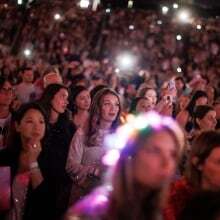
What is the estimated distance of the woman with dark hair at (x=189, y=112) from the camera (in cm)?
712

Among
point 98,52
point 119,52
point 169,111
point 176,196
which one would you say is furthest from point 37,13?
point 176,196

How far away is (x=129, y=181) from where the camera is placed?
7.50 ft

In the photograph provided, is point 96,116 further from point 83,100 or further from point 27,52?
point 27,52

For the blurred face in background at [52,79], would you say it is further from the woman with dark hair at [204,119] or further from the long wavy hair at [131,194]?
the long wavy hair at [131,194]

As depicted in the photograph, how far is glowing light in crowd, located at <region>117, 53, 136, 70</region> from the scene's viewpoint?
1875cm

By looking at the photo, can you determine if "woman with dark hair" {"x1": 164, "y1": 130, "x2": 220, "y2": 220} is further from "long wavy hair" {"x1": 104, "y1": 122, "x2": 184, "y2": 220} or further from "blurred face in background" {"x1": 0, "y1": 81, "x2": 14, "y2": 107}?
"blurred face in background" {"x1": 0, "y1": 81, "x2": 14, "y2": 107}

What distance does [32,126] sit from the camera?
13.7 ft

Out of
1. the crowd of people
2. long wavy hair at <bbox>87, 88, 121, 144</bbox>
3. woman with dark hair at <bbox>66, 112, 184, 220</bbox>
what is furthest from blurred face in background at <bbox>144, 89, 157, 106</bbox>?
woman with dark hair at <bbox>66, 112, 184, 220</bbox>

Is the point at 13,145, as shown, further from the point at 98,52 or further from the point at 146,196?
the point at 98,52

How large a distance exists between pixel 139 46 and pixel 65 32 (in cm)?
519

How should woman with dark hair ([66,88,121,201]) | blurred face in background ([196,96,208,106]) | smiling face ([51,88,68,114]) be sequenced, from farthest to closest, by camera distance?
blurred face in background ([196,96,208,106]) → smiling face ([51,88,68,114]) → woman with dark hair ([66,88,121,201])

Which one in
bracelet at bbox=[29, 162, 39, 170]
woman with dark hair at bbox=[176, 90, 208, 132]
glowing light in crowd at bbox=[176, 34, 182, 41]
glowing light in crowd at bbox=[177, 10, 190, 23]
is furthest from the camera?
glowing light in crowd at bbox=[177, 10, 190, 23]

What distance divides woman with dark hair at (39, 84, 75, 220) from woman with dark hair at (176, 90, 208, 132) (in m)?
1.67

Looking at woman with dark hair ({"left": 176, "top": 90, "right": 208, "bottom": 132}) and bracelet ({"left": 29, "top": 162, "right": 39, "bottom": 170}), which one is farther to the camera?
woman with dark hair ({"left": 176, "top": 90, "right": 208, "bottom": 132})
